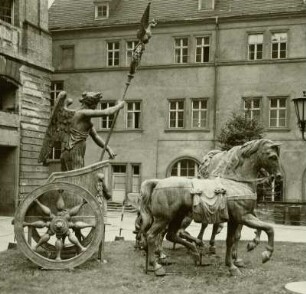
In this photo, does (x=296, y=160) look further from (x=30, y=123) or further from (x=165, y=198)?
(x=165, y=198)

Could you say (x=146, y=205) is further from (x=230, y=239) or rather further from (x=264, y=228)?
(x=264, y=228)

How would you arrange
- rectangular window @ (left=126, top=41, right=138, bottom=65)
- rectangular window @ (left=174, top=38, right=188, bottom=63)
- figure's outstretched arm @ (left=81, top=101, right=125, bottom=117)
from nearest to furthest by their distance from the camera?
figure's outstretched arm @ (left=81, top=101, right=125, bottom=117), rectangular window @ (left=174, top=38, right=188, bottom=63), rectangular window @ (left=126, top=41, right=138, bottom=65)

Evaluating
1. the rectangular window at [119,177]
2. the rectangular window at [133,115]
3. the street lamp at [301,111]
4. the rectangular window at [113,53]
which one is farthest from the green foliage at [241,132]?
the street lamp at [301,111]

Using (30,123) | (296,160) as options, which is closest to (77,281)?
(30,123)

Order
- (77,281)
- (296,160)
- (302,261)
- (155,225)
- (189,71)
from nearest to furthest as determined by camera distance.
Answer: (77,281) < (155,225) < (302,261) < (296,160) < (189,71)

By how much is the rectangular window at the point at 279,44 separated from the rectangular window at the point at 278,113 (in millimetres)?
2125

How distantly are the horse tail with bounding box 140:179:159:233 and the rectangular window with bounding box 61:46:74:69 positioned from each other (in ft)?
76.6

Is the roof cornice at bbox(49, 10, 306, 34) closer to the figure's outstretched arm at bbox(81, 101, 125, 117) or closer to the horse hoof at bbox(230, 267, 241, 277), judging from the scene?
the figure's outstretched arm at bbox(81, 101, 125, 117)

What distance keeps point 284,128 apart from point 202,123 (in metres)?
4.07

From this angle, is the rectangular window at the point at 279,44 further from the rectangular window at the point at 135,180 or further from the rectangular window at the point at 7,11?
the rectangular window at the point at 7,11

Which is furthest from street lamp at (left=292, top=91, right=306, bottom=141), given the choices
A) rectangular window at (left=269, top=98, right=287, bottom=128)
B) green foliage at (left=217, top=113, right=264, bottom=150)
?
rectangular window at (left=269, top=98, right=287, bottom=128)

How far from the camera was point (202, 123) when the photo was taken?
2873 centimetres

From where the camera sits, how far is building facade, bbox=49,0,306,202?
2714 centimetres

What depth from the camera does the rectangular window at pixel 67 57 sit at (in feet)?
102
